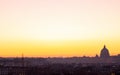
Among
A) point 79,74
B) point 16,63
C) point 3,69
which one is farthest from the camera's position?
point 16,63

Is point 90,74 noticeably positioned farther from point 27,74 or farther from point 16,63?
point 16,63

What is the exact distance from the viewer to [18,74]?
116688 millimetres

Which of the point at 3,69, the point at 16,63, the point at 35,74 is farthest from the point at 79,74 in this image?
the point at 16,63

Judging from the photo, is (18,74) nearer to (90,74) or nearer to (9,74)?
(9,74)

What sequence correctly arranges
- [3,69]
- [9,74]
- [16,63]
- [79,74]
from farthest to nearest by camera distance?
[16,63] → [3,69] → [79,74] → [9,74]

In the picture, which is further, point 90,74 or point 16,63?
point 16,63

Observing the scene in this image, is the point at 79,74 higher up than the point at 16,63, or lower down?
lower down

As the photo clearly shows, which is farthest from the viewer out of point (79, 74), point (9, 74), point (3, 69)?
point (3, 69)

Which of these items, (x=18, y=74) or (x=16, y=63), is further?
(x=16, y=63)

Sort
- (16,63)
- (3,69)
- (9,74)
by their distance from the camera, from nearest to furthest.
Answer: (9,74) < (3,69) < (16,63)

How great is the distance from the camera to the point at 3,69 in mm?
132625

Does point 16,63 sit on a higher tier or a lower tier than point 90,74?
higher

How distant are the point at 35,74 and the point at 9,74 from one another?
22.8ft

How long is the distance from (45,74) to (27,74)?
5.01m
